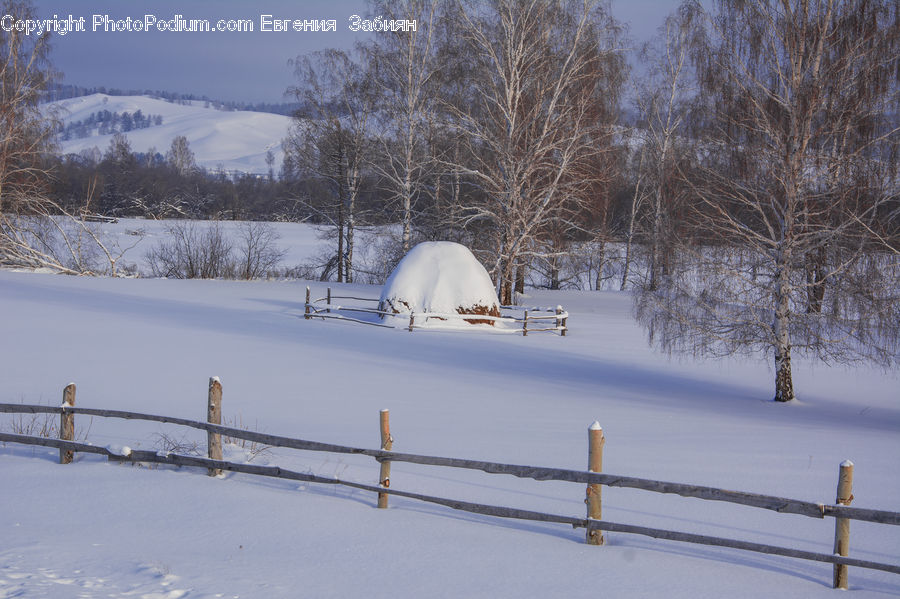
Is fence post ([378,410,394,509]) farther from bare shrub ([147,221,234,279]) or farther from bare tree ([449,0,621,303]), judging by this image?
bare shrub ([147,221,234,279])

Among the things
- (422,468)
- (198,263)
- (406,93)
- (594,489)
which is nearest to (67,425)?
(422,468)

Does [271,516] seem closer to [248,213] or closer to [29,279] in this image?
[29,279]

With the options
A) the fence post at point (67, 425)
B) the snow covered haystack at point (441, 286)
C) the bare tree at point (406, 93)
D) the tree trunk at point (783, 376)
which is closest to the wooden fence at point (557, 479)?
the fence post at point (67, 425)

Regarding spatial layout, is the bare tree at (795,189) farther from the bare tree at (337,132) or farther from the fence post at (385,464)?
the bare tree at (337,132)

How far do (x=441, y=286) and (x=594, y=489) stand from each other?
16.3 metres

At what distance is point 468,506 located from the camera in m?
6.80

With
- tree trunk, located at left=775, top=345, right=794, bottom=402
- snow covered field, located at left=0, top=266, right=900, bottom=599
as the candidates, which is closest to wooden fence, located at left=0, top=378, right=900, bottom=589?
snow covered field, located at left=0, top=266, right=900, bottom=599

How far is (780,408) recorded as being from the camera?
13922mm

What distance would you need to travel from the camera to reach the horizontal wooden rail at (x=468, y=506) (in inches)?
222

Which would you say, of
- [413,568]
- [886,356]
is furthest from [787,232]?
[413,568]

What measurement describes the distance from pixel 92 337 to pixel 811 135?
17238mm

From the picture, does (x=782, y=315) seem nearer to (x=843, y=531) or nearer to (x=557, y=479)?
(x=843, y=531)

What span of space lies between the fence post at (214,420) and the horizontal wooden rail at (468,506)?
13cm

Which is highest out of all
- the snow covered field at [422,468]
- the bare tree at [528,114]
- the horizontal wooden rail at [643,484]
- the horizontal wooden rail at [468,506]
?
the bare tree at [528,114]
